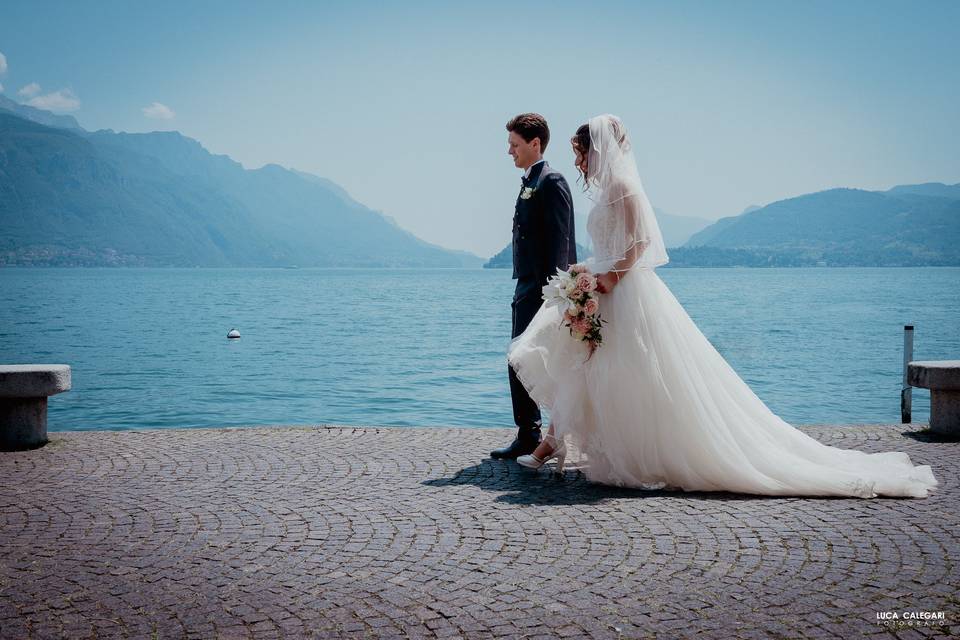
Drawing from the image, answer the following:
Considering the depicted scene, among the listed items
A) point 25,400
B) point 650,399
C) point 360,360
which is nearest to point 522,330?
point 650,399

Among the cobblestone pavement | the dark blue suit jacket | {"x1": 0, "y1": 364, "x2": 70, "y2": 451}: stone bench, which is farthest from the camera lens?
{"x1": 0, "y1": 364, "x2": 70, "y2": 451}: stone bench

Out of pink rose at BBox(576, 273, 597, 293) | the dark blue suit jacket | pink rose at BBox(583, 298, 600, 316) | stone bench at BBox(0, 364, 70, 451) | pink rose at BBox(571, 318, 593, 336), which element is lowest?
stone bench at BBox(0, 364, 70, 451)

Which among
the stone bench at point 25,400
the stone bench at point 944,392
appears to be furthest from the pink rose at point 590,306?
the stone bench at point 25,400

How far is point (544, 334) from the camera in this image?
6.45 metres

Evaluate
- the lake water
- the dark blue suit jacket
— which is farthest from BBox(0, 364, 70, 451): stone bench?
the lake water

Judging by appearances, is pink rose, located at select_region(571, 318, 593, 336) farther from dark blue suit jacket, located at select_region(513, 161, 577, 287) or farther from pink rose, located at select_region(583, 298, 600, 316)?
dark blue suit jacket, located at select_region(513, 161, 577, 287)

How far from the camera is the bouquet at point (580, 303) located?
605 centimetres

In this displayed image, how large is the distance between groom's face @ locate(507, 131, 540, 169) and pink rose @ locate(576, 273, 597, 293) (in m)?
1.35

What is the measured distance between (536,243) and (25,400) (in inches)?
196

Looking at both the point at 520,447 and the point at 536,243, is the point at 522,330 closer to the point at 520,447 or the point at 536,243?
the point at 536,243

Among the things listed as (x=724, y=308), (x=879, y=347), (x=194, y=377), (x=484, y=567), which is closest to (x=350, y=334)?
(x=194, y=377)

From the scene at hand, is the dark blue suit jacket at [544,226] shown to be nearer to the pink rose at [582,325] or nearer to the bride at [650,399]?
the bride at [650,399]

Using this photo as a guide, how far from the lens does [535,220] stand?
684cm

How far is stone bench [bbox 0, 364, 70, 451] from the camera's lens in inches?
291
